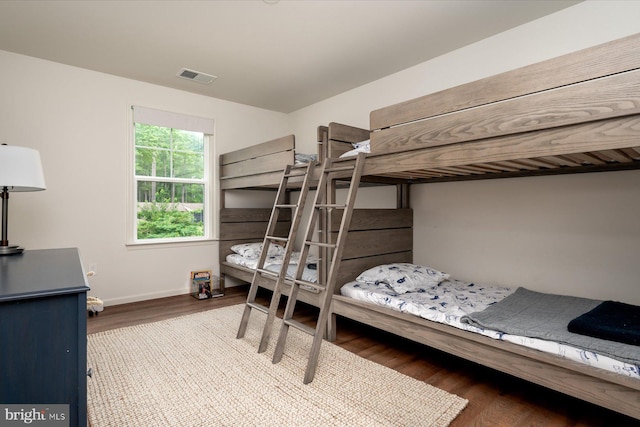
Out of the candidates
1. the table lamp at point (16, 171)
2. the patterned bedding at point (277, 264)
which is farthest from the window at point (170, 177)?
the table lamp at point (16, 171)

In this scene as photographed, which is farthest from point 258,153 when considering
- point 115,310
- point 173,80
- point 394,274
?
point 115,310

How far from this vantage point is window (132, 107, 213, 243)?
12.2ft

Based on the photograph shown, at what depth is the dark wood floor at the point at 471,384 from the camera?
1.63 metres

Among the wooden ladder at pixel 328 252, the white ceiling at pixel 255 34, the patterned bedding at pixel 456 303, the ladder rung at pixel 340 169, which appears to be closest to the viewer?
the patterned bedding at pixel 456 303

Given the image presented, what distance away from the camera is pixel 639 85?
1290mm

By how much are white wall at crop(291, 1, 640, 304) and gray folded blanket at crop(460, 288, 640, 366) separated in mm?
234

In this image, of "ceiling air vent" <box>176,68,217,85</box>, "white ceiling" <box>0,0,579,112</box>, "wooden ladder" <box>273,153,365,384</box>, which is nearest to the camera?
"wooden ladder" <box>273,153,365,384</box>

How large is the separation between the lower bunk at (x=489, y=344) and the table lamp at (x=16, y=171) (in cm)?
207

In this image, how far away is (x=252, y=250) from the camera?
390 cm

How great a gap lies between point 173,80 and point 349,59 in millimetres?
1881

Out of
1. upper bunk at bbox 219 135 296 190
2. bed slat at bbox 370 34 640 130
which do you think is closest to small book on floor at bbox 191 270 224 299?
upper bunk at bbox 219 135 296 190

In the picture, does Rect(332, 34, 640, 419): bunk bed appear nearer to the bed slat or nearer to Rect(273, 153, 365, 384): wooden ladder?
the bed slat

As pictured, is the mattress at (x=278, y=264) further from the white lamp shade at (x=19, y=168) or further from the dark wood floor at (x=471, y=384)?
the white lamp shade at (x=19, y=168)

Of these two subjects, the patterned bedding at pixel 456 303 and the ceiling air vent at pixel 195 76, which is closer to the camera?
the patterned bedding at pixel 456 303
